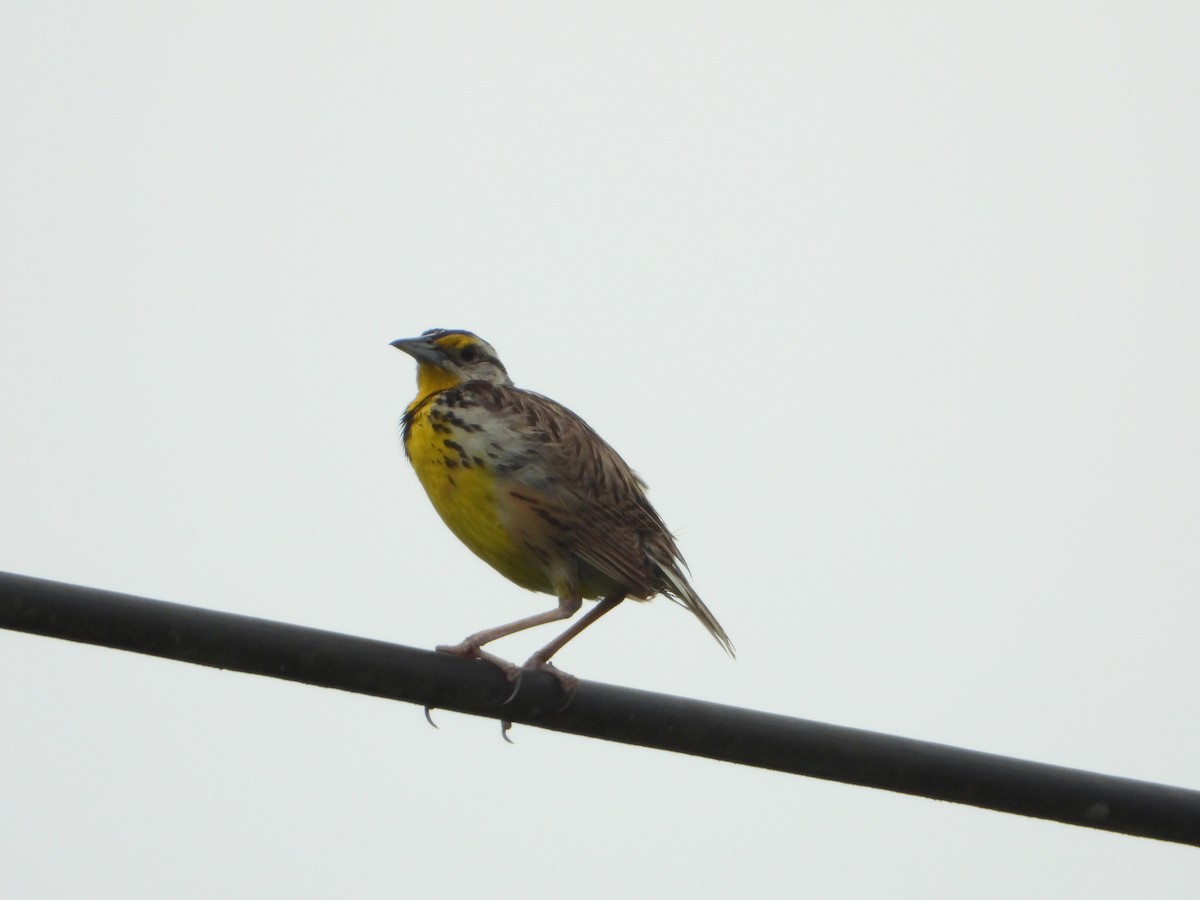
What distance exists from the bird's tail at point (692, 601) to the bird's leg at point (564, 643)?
8.0 inches

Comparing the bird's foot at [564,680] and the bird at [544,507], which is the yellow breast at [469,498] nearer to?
the bird at [544,507]

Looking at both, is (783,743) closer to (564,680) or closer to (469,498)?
(564,680)

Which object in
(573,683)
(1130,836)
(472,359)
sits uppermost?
(472,359)

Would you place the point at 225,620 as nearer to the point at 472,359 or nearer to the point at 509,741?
the point at 509,741

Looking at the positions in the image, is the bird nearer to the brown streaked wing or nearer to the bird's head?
the brown streaked wing

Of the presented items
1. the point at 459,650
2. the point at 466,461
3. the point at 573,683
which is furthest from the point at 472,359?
the point at 573,683

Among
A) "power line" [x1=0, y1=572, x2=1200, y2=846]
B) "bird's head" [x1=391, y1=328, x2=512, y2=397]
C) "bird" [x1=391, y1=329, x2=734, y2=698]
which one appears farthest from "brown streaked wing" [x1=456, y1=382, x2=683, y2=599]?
"power line" [x1=0, y1=572, x2=1200, y2=846]

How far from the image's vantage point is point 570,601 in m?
6.62

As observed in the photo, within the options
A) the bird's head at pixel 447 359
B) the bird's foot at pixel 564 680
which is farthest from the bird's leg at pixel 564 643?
the bird's head at pixel 447 359

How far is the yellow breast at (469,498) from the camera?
257 inches

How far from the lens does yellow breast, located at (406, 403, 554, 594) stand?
654 cm

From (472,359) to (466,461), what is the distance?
1305 mm

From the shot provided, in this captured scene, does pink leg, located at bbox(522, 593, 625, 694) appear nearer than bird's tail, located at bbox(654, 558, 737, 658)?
Yes

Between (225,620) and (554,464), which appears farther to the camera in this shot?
(554,464)
